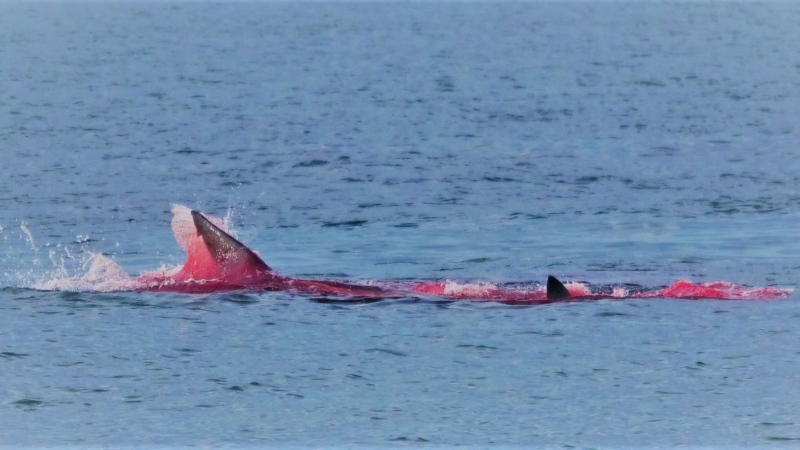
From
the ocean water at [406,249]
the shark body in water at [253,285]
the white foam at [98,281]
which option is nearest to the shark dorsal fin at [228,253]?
the shark body in water at [253,285]

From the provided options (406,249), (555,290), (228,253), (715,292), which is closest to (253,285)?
(228,253)

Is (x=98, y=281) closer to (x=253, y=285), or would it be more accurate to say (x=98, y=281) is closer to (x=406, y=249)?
(x=253, y=285)

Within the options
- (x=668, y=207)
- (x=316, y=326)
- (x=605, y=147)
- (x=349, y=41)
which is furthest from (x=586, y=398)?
(x=349, y=41)

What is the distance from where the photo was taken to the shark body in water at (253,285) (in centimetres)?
1872

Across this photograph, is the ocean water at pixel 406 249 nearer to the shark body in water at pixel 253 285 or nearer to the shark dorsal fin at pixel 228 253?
the shark body in water at pixel 253 285

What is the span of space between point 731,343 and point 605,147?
20745 millimetres

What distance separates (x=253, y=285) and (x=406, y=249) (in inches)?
186

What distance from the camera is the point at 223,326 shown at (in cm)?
1698

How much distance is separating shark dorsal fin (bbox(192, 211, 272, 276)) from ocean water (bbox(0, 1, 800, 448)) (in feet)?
3.00

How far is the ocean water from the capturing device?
44.5 ft

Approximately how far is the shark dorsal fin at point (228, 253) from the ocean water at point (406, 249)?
916 mm

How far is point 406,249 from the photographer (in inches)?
911

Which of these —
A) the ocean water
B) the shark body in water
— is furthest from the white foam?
the ocean water

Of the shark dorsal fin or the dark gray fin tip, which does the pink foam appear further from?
the shark dorsal fin
